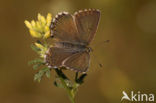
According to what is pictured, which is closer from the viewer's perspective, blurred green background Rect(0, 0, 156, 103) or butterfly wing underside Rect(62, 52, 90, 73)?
butterfly wing underside Rect(62, 52, 90, 73)

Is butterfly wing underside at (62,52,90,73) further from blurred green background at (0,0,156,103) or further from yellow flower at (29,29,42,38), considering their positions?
blurred green background at (0,0,156,103)

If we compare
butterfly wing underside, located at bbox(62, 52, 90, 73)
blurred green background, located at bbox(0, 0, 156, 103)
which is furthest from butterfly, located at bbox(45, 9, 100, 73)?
blurred green background, located at bbox(0, 0, 156, 103)

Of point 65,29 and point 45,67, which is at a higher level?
point 65,29

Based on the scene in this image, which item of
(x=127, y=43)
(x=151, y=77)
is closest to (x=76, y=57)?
(x=151, y=77)

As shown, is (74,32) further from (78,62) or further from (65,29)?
(78,62)

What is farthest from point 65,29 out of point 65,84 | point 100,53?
point 100,53

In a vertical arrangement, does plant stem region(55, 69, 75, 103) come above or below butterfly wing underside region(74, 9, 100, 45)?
below
